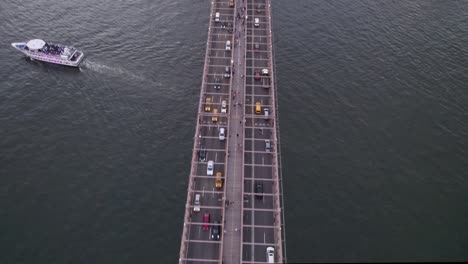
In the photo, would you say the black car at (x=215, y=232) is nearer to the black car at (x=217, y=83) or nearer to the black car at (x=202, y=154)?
the black car at (x=202, y=154)

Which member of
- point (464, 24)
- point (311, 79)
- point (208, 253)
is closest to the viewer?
point (208, 253)

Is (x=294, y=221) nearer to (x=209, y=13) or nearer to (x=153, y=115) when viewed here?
(x=153, y=115)

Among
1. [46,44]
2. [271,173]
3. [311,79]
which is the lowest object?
[271,173]

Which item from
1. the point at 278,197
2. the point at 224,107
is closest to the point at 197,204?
the point at 278,197

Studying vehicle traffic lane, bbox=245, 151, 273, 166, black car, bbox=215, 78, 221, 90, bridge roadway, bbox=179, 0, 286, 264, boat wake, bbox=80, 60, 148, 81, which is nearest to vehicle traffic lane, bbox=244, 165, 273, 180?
bridge roadway, bbox=179, 0, 286, 264

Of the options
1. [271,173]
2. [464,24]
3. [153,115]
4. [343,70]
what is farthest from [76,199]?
[464,24]
